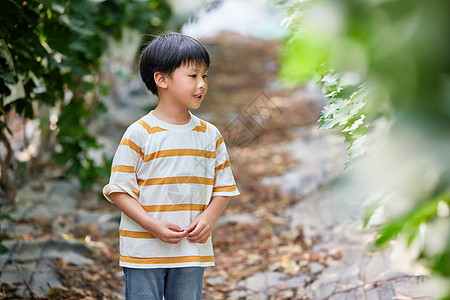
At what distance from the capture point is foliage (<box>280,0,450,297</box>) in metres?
0.58

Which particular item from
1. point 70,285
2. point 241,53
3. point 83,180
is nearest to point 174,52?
point 70,285

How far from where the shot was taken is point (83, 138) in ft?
11.2

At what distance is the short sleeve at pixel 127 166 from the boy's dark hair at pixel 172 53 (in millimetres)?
219

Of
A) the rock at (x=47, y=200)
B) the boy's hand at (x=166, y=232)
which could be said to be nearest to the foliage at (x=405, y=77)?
the boy's hand at (x=166, y=232)

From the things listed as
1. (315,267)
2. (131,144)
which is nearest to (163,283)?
(131,144)

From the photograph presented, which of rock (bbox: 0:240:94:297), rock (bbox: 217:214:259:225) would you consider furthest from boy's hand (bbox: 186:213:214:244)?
rock (bbox: 217:214:259:225)

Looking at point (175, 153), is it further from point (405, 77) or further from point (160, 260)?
point (405, 77)

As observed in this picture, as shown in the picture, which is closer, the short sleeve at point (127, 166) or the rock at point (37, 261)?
the short sleeve at point (127, 166)

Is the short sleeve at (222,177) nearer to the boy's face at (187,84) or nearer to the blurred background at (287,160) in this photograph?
the boy's face at (187,84)

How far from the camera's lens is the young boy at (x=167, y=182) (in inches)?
59.2

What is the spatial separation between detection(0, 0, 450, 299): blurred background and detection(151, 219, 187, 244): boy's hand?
21.0 inches

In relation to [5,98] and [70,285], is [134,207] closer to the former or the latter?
[5,98]

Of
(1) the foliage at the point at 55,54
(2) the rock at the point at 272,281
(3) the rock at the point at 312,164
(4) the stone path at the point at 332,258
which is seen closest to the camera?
(1) the foliage at the point at 55,54

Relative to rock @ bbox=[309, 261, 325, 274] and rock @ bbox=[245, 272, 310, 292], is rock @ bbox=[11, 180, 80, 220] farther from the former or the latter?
rock @ bbox=[309, 261, 325, 274]
